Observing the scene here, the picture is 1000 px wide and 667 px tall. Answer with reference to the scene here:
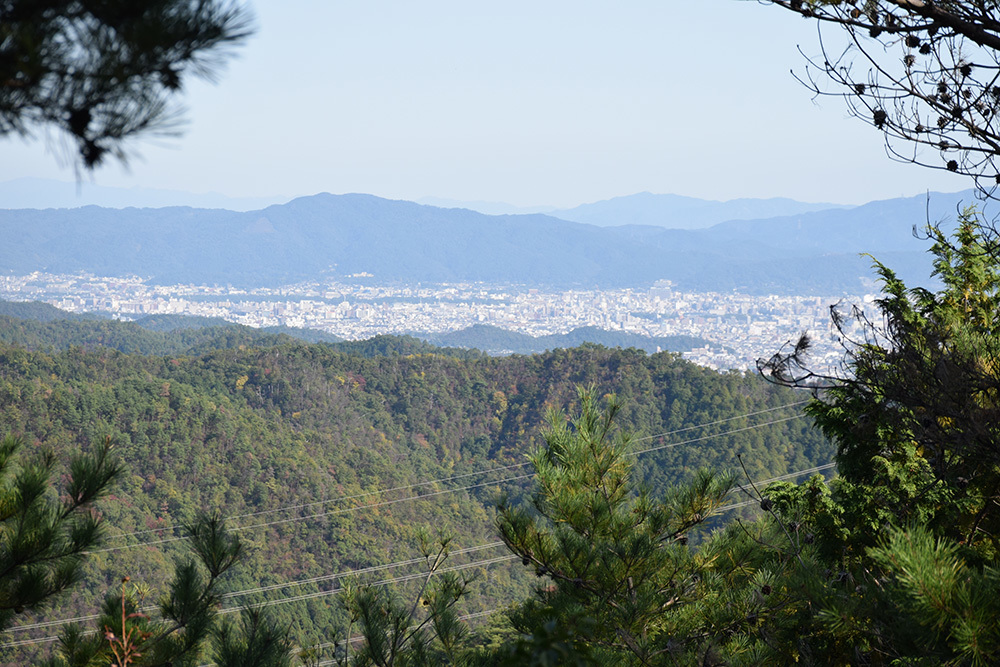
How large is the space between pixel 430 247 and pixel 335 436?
474ft

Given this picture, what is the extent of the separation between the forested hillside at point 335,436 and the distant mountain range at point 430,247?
101 metres

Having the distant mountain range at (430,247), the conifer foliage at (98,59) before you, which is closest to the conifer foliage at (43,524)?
the conifer foliage at (98,59)

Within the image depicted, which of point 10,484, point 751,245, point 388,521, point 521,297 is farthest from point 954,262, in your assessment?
point 751,245

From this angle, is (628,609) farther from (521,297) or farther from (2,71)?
(521,297)

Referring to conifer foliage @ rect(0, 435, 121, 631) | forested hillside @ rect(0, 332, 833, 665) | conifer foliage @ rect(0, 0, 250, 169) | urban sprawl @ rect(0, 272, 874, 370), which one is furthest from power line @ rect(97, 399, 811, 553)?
urban sprawl @ rect(0, 272, 874, 370)

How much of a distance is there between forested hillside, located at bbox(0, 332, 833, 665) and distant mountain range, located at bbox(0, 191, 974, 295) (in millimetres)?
100848

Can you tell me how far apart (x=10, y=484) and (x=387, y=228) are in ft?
586

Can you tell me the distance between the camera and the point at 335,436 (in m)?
29.2

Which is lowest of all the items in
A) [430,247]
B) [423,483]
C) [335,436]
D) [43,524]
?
[423,483]

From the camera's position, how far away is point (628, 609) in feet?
8.65

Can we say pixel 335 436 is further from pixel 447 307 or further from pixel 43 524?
pixel 447 307

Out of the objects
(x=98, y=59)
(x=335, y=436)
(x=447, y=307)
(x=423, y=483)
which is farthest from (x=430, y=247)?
(x=98, y=59)

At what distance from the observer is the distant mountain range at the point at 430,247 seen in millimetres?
137500

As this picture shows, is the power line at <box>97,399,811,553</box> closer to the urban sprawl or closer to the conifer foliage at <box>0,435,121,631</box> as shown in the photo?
the conifer foliage at <box>0,435,121,631</box>
